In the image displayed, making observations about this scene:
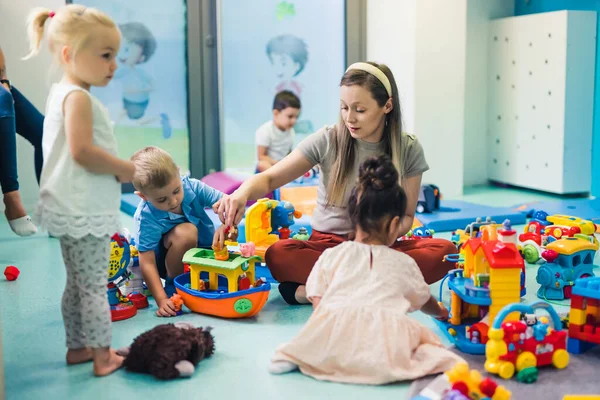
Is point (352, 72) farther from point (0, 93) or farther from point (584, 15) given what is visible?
point (584, 15)

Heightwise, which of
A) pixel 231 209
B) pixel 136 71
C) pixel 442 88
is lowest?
pixel 231 209

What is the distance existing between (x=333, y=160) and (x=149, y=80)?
303cm

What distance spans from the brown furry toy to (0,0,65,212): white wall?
10.4ft

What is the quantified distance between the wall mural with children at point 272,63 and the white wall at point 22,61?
4.38 ft

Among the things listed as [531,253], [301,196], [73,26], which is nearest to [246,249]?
[73,26]

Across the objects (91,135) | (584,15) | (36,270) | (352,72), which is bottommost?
(36,270)

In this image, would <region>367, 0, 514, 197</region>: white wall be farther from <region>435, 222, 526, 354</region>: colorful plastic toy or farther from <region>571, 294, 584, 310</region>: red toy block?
<region>571, 294, 584, 310</region>: red toy block

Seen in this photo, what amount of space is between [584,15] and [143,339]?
425 cm

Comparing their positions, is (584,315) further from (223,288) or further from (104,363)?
(104,363)

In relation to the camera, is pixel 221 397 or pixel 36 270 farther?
pixel 36 270

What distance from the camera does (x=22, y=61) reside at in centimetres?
496

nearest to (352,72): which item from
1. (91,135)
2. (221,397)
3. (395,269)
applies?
(395,269)

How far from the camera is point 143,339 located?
2277 mm

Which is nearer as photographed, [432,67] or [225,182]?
[225,182]
